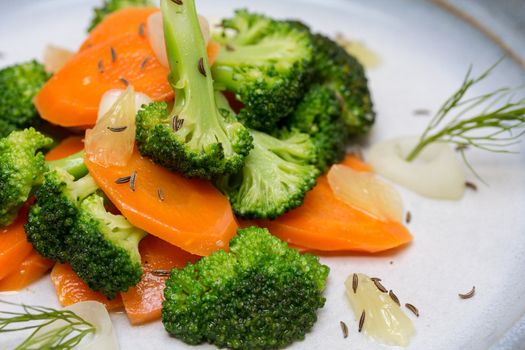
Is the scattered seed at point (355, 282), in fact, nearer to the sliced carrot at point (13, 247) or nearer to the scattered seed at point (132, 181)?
the scattered seed at point (132, 181)

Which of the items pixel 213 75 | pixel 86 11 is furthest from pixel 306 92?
pixel 86 11

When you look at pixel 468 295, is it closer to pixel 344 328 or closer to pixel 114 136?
pixel 344 328

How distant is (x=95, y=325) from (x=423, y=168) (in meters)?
2.00

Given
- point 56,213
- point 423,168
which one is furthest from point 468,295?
point 56,213

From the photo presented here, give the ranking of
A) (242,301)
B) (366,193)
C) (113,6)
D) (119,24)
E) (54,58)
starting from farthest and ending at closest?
(54,58)
(113,6)
(119,24)
(366,193)
(242,301)

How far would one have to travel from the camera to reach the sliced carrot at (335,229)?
3.20 meters

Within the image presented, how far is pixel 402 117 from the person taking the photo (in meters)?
4.21

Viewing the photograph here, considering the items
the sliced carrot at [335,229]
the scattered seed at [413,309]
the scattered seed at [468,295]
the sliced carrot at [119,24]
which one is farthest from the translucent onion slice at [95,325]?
the scattered seed at [468,295]

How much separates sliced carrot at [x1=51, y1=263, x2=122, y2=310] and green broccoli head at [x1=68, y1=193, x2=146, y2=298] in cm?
13

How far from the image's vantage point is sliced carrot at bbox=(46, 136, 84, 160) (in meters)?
3.31

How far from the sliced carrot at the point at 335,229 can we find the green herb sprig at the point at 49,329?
101 cm

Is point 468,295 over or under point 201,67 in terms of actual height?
under

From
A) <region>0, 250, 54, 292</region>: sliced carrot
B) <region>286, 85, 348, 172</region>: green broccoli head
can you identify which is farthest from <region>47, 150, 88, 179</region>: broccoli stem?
<region>286, 85, 348, 172</region>: green broccoli head

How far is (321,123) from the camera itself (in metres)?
3.49
